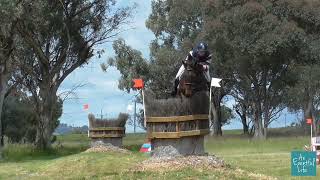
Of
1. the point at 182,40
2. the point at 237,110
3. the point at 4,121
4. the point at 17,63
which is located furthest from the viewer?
the point at 237,110

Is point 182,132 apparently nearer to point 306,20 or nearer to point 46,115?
point 46,115

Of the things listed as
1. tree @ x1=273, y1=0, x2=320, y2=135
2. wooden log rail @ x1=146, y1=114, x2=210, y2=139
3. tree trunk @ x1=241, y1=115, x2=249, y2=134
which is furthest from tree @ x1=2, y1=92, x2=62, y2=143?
wooden log rail @ x1=146, y1=114, x2=210, y2=139

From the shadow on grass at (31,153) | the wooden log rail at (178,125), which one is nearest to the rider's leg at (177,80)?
the wooden log rail at (178,125)

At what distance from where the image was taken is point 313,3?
41531mm

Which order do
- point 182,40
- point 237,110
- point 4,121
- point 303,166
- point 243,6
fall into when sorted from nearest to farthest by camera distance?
point 303,166, point 243,6, point 182,40, point 4,121, point 237,110

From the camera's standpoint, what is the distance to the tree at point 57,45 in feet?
105

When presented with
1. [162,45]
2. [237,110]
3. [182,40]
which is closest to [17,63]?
[182,40]

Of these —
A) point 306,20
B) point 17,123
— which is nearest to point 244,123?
point 17,123

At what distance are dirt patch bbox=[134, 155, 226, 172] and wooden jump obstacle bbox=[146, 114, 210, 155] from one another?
297 mm

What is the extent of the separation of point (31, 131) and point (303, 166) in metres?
48.2

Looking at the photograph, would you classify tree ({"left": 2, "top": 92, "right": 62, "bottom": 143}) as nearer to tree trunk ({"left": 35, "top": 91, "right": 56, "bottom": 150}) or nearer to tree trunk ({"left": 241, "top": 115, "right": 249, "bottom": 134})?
tree trunk ({"left": 35, "top": 91, "right": 56, "bottom": 150})

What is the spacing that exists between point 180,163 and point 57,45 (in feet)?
77.9

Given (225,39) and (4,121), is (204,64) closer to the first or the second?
(225,39)

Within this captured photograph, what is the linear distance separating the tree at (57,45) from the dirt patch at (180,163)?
20.5 m
